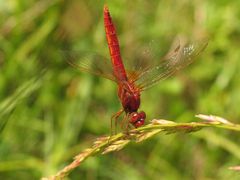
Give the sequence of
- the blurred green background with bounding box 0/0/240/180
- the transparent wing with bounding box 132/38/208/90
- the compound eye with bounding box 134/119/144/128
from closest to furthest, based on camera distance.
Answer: the compound eye with bounding box 134/119/144/128 < the transparent wing with bounding box 132/38/208/90 < the blurred green background with bounding box 0/0/240/180

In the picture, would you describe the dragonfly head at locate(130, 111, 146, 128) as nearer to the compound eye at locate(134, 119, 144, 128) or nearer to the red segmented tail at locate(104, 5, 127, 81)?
the compound eye at locate(134, 119, 144, 128)

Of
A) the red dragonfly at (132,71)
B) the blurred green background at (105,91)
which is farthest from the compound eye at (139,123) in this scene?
the blurred green background at (105,91)

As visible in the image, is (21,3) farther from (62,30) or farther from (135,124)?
(135,124)

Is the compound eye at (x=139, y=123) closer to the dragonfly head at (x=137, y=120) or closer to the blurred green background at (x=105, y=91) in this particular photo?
the dragonfly head at (x=137, y=120)

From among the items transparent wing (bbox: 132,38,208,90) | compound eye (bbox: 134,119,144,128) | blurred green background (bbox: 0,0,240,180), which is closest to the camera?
compound eye (bbox: 134,119,144,128)

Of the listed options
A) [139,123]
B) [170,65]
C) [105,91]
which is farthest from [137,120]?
[105,91]

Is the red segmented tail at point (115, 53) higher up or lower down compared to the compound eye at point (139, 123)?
higher up

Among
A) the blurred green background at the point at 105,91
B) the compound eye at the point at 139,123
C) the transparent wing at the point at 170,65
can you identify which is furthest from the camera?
the blurred green background at the point at 105,91

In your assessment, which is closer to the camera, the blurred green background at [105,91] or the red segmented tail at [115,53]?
the red segmented tail at [115,53]

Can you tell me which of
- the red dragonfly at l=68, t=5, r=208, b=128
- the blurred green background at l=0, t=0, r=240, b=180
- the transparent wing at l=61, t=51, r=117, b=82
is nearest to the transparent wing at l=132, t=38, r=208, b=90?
the red dragonfly at l=68, t=5, r=208, b=128
